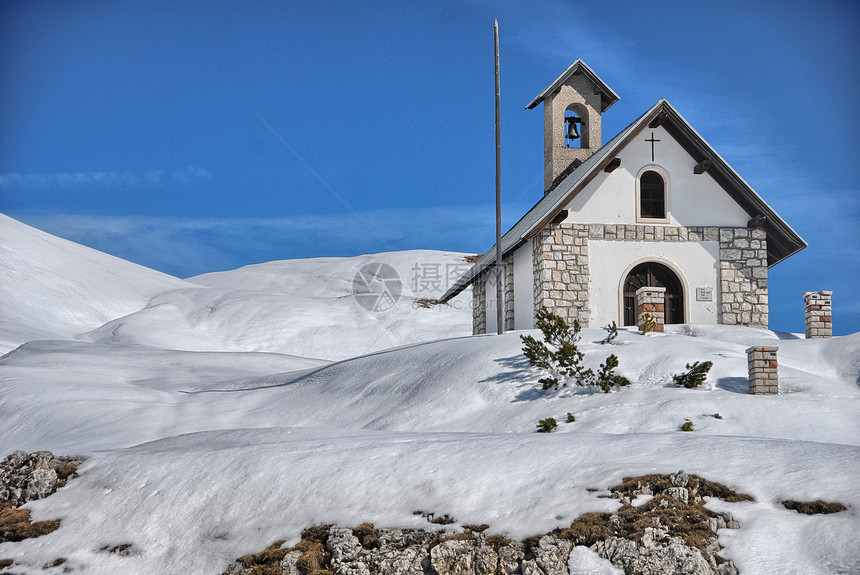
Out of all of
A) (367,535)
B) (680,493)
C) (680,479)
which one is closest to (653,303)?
(680,479)

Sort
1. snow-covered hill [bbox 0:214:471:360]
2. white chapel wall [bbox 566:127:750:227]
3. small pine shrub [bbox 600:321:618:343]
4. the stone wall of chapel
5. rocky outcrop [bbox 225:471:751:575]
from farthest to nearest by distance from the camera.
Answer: snow-covered hill [bbox 0:214:471:360]
white chapel wall [bbox 566:127:750:227]
the stone wall of chapel
small pine shrub [bbox 600:321:618:343]
rocky outcrop [bbox 225:471:751:575]

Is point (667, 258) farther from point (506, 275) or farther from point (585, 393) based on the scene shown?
point (585, 393)

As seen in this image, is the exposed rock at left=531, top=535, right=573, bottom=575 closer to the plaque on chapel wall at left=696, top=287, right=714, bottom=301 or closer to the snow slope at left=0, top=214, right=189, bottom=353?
the plaque on chapel wall at left=696, top=287, right=714, bottom=301

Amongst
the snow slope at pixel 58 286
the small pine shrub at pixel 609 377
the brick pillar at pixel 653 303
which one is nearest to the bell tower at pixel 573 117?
the brick pillar at pixel 653 303

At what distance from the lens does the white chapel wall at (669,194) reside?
21562 mm

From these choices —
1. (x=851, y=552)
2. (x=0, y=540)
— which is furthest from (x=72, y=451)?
(x=851, y=552)

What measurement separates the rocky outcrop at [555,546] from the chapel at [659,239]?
42.5 feet

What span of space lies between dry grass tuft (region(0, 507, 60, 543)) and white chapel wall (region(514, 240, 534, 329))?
47.9 ft

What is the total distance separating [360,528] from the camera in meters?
8.43

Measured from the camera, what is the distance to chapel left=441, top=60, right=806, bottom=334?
21.2m

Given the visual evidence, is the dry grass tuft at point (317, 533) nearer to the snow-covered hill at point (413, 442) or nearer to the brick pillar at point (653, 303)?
the snow-covered hill at point (413, 442)

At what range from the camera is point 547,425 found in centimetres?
1316

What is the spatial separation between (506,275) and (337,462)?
14.4m

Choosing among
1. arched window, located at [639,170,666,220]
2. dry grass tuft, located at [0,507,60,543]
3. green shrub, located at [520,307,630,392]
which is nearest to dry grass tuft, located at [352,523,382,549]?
dry grass tuft, located at [0,507,60,543]
